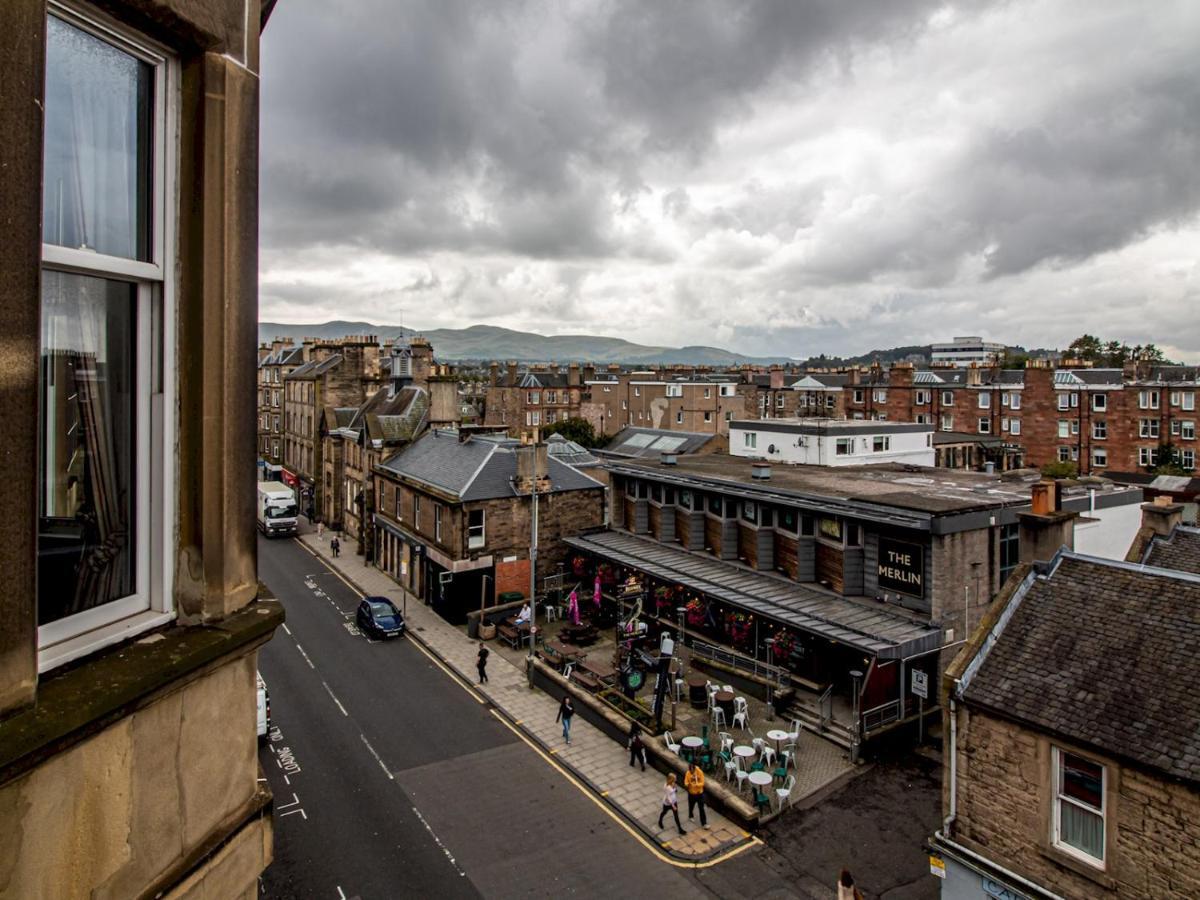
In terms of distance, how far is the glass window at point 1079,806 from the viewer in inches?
424

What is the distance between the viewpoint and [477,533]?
32188mm

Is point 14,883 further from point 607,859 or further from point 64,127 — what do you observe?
point 607,859

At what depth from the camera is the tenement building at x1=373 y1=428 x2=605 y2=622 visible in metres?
32.0

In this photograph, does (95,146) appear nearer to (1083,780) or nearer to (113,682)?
(113,682)

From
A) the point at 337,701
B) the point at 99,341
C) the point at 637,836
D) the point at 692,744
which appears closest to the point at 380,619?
the point at 337,701

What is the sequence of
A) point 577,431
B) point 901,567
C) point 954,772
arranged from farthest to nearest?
point 577,431
point 901,567
point 954,772

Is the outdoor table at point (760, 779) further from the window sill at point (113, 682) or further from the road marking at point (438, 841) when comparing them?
the window sill at point (113, 682)

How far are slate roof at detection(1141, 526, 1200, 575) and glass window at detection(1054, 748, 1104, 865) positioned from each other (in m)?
7.14

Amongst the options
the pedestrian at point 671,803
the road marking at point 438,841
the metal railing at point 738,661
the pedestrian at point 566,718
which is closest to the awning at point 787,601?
the metal railing at point 738,661

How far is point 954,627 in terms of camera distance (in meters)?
21.5

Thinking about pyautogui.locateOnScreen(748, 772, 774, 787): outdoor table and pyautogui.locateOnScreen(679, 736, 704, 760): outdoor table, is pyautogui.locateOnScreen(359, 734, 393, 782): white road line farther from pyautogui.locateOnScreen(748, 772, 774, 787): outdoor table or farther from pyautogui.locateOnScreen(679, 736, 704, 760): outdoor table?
pyautogui.locateOnScreen(748, 772, 774, 787): outdoor table

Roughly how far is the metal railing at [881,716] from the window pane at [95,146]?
2093cm

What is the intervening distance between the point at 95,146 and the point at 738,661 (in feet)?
80.7

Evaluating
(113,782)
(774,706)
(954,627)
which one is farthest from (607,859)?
(113,782)
